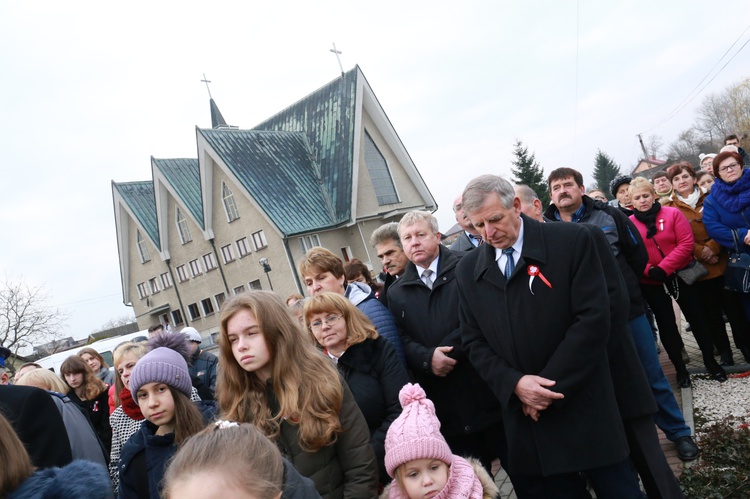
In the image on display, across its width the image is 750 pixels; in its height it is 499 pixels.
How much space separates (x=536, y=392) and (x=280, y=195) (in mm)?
27783

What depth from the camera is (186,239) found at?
3569 centimetres

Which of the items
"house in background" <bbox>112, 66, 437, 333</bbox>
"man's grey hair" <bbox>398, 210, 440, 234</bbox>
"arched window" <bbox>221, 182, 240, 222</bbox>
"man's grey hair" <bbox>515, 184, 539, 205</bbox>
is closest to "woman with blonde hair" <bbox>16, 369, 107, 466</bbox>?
"man's grey hair" <bbox>398, 210, 440, 234</bbox>

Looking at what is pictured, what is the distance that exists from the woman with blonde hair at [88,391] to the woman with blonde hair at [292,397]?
377cm

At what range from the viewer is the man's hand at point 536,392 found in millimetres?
2846

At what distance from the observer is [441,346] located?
3762 mm

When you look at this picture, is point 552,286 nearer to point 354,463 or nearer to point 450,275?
point 450,275

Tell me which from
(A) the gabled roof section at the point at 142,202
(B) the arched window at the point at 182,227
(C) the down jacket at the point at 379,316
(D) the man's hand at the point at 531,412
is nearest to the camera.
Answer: (D) the man's hand at the point at 531,412

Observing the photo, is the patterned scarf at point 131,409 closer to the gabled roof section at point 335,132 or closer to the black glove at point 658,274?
the black glove at point 658,274

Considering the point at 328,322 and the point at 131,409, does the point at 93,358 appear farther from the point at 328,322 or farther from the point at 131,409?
the point at 328,322

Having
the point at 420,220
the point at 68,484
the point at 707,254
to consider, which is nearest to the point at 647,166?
the point at 707,254

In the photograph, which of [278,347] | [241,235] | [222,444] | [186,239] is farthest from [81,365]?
[186,239]

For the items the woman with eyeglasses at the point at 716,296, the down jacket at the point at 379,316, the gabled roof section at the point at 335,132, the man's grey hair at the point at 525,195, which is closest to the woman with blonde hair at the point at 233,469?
the down jacket at the point at 379,316

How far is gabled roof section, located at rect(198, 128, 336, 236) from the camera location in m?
28.9

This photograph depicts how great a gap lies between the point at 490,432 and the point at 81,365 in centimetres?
473
